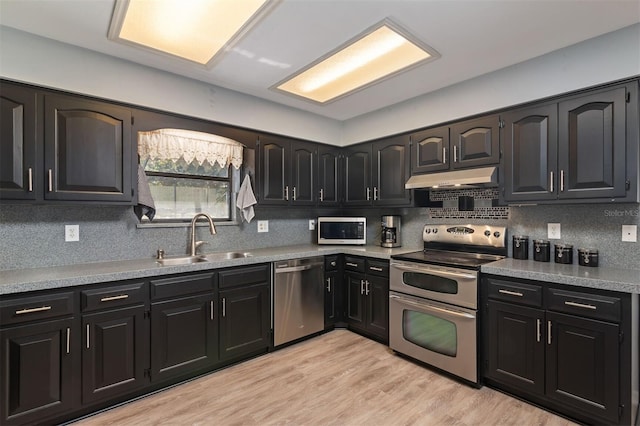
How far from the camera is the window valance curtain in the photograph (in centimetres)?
276

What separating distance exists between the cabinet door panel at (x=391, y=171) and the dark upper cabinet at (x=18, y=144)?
297 centimetres

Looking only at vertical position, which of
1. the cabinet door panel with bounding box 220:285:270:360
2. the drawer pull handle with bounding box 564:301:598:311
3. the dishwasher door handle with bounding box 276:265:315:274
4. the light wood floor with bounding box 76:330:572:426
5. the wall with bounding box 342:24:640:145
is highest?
the wall with bounding box 342:24:640:145

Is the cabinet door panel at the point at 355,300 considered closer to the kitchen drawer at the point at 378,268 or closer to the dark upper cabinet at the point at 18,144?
the kitchen drawer at the point at 378,268

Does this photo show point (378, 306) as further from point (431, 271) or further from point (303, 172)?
point (303, 172)

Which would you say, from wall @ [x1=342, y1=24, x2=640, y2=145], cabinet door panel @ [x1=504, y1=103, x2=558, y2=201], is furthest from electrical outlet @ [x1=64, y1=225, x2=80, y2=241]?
cabinet door panel @ [x1=504, y1=103, x2=558, y2=201]

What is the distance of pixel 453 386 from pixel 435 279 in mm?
819

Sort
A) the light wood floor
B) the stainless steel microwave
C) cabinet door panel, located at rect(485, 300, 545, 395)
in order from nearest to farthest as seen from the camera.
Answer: the light wood floor < cabinet door panel, located at rect(485, 300, 545, 395) < the stainless steel microwave

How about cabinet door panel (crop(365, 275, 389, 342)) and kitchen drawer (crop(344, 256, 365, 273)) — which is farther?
kitchen drawer (crop(344, 256, 365, 273))

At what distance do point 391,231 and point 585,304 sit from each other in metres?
1.84

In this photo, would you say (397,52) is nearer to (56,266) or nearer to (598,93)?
(598,93)

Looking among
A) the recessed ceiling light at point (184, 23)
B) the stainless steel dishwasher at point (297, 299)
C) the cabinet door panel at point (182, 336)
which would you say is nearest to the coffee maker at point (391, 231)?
the stainless steel dishwasher at point (297, 299)

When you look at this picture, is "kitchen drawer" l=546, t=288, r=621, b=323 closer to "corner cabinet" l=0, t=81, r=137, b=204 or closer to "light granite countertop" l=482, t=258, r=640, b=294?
"light granite countertop" l=482, t=258, r=640, b=294

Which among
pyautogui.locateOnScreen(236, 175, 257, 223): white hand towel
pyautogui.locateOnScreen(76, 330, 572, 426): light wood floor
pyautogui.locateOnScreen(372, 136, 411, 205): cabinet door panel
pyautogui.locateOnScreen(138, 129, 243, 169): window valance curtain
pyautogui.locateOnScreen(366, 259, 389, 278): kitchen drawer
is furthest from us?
pyautogui.locateOnScreen(372, 136, 411, 205): cabinet door panel

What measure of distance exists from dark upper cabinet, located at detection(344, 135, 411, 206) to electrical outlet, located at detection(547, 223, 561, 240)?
121 cm
